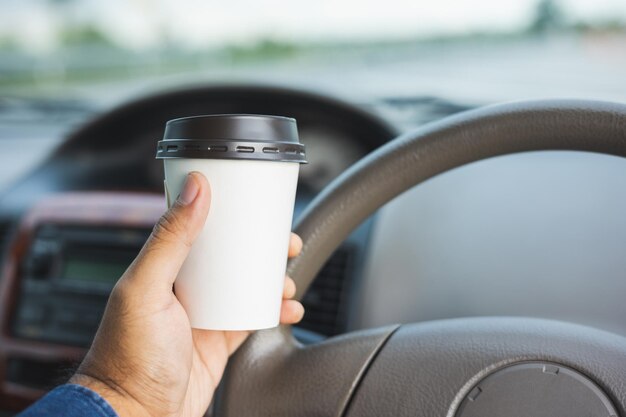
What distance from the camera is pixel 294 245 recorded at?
0.93 metres

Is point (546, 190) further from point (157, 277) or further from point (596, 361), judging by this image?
point (157, 277)

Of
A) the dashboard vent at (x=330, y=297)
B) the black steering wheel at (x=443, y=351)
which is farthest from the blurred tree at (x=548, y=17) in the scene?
the black steering wheel at (x=443, y=351)

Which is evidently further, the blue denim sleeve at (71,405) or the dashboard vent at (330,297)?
the dashboard vent at (330,297)

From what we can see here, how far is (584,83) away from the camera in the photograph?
1.98 metres

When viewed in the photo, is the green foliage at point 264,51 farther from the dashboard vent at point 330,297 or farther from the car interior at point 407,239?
the dashboard vent at point 330,297

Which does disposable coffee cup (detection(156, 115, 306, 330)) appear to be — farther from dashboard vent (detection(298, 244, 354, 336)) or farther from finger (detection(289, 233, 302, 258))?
dashboard vent (detection(298, 244, 354, 336))

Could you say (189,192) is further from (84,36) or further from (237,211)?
(84,36)

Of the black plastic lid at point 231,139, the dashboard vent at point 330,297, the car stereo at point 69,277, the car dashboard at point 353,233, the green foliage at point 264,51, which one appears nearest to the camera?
the black plastic lid at point 231,139

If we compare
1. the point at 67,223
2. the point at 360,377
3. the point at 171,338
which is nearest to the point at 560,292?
the point at 360,377

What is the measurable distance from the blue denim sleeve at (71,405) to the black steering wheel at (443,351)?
0.53ft

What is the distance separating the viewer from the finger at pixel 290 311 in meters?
0.95

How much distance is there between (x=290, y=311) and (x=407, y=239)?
1.25ft

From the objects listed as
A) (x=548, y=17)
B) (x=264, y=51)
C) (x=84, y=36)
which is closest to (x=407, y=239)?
(x=548, y=17)

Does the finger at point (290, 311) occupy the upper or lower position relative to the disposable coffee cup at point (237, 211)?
lower
